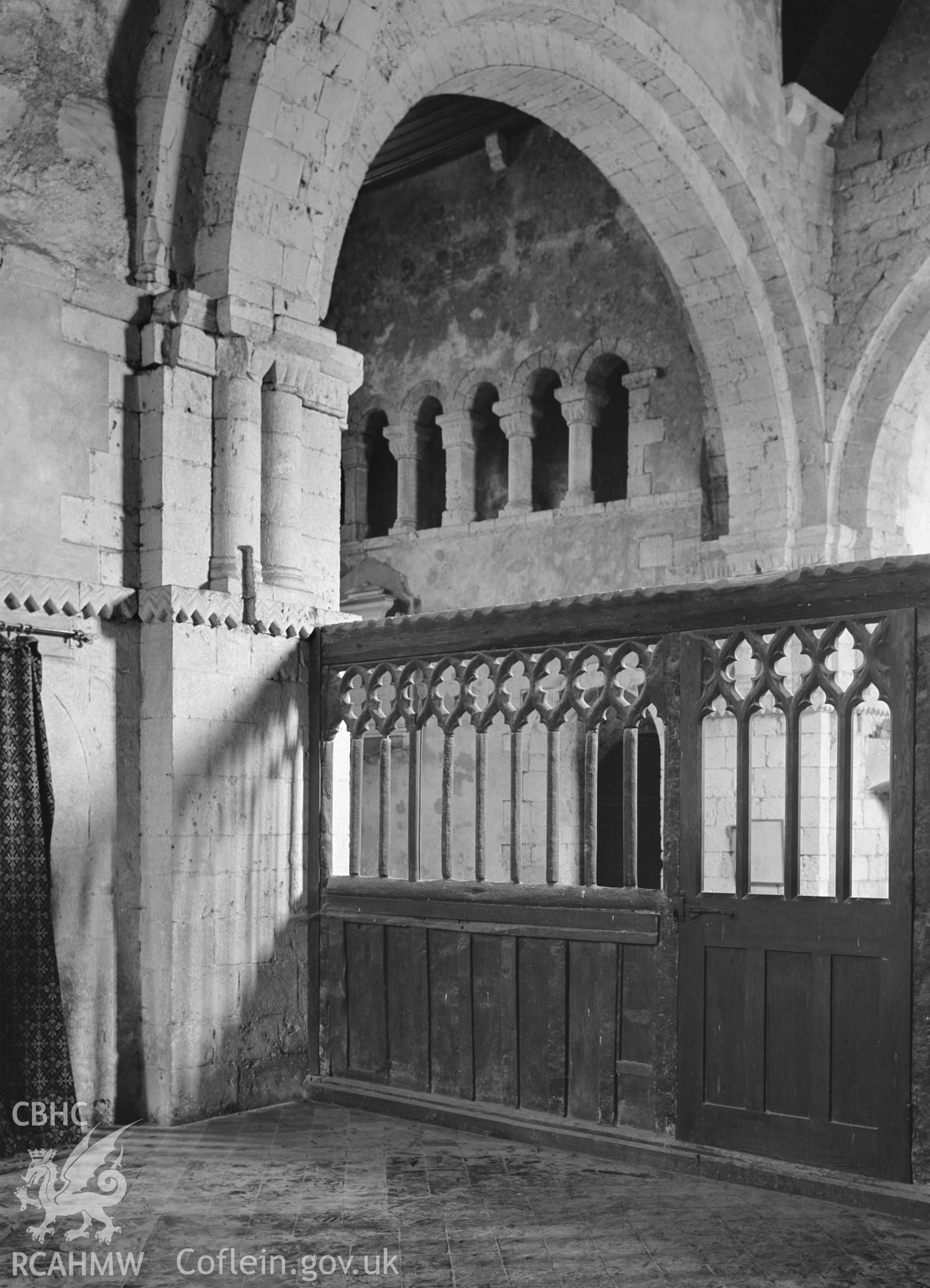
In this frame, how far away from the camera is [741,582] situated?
4422 millimetres

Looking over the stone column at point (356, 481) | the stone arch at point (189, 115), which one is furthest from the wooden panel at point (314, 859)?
the stone column at point (356, 481)

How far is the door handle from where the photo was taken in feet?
14.5

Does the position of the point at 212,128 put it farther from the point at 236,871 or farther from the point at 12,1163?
the point at 12,1163

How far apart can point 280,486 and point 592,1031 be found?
2485mm

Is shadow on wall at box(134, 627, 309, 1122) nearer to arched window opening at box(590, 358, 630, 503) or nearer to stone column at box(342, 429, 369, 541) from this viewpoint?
arched window opening at box(590, 358, 630, 503)

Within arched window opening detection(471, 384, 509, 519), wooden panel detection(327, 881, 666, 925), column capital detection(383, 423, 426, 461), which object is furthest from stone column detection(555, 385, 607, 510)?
wooden panel detection(327, 881, 666, 925)

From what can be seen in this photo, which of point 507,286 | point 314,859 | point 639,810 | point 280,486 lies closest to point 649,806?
point 639,810

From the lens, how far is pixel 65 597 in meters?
4.96

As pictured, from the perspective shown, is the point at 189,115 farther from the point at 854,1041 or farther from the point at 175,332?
the point at 854,1041

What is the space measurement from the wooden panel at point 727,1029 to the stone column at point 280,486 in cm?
234

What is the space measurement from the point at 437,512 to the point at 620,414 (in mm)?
1777

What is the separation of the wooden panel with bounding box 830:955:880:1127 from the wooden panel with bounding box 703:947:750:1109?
30 centimetres

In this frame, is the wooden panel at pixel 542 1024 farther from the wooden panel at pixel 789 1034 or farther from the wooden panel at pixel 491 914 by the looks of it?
the wooden panel at pixel 789 1034

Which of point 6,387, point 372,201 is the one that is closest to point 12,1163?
point 6,387
